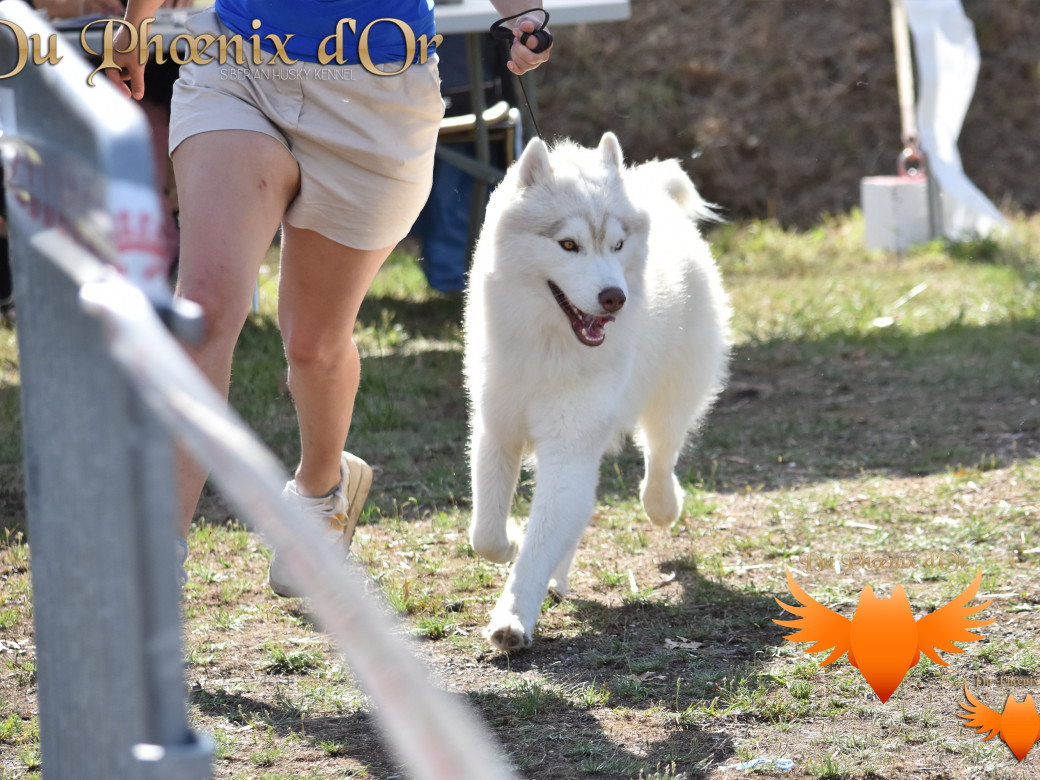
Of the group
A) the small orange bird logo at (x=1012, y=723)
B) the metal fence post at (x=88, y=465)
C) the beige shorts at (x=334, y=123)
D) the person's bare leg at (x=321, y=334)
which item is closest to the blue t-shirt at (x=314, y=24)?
the beige shorts at (x=334, y=123)

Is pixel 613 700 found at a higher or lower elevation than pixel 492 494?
lower

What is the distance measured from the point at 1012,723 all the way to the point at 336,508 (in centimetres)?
143

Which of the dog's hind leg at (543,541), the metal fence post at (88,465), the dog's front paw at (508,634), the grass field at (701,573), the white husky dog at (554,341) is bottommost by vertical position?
the grass field at (701,573)

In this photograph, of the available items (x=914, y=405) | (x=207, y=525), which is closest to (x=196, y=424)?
(x=207, y=525)

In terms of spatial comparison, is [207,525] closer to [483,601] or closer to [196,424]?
[483,601]

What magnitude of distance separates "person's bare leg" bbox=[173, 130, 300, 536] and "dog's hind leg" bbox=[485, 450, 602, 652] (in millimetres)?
688

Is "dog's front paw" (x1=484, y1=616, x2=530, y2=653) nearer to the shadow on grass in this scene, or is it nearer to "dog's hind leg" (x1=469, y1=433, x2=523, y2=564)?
the shadow on grass

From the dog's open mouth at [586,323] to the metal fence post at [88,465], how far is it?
1.60 meters

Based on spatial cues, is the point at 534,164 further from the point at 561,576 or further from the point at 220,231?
the point at 561,576

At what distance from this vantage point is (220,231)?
6.44 feet

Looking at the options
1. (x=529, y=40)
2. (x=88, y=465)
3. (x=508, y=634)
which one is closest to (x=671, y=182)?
(x=529, y=40)

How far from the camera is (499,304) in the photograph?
2.60 meters

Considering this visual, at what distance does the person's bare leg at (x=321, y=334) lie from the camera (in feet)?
7.24

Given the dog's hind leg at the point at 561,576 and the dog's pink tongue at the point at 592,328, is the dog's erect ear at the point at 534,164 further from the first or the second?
the dog's hind leg at the point at 561,576
